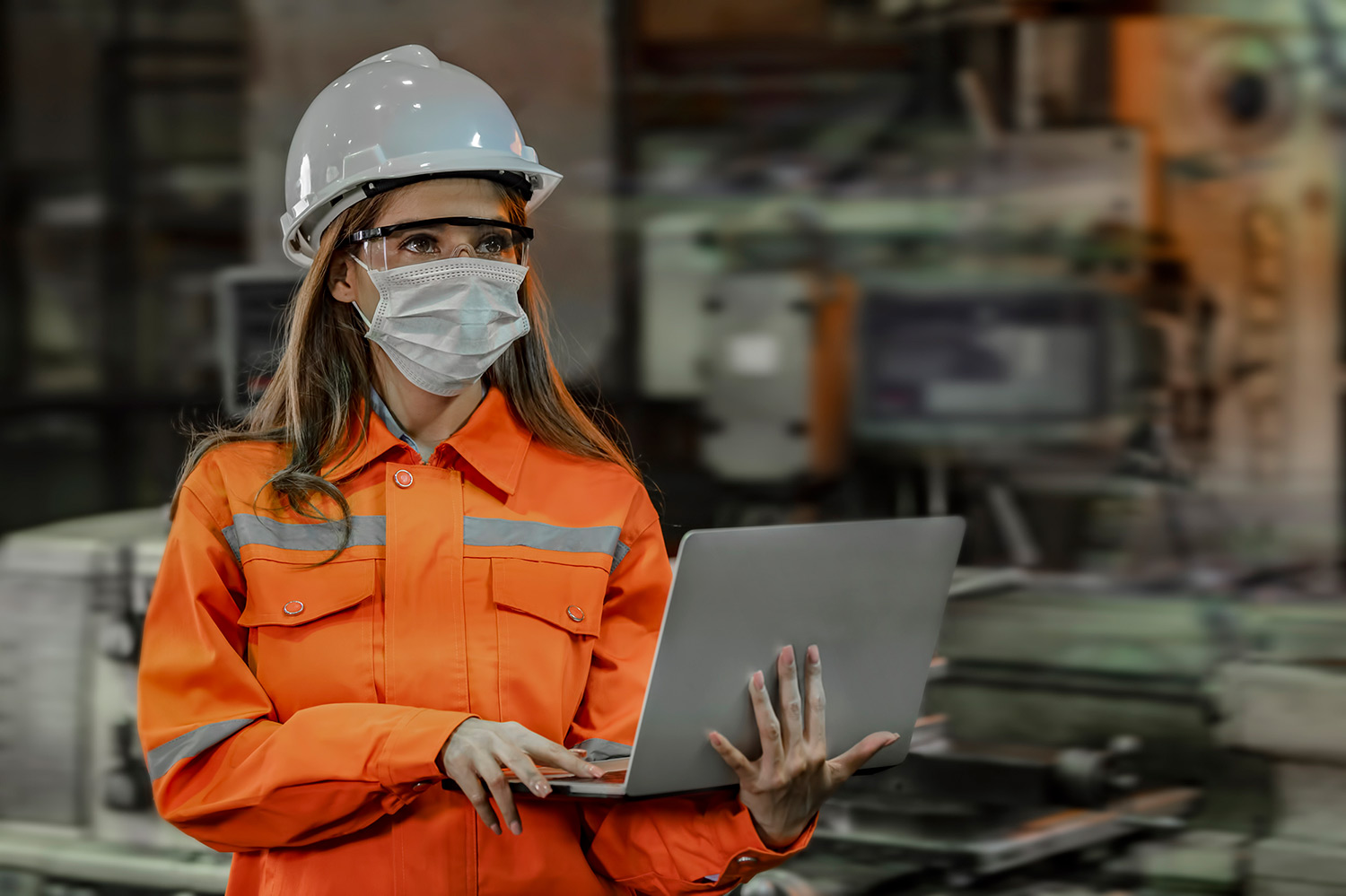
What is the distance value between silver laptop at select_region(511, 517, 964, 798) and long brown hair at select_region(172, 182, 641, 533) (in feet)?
1.00

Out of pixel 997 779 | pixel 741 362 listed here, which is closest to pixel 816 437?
pixel 741 362

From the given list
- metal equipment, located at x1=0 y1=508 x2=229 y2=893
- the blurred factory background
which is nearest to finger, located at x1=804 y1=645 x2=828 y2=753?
metal equipment, located at x1=0 y1=508 x2=229 y2=893

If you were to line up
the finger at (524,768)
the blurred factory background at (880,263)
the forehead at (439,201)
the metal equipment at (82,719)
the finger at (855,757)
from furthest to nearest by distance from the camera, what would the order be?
the blurred factory background at (880,263)
the metal equipment at (82,719)
the forehead at (439,201)
the finger at (855,757)
the finger at (524,768)

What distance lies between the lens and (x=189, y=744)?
1.11 metres

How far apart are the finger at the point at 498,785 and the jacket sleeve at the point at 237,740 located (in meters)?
0.04

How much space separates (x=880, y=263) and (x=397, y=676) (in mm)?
4333

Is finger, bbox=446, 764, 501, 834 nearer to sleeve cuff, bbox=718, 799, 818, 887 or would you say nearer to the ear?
sleeve cuff, bbox=718, 799, 818, 887

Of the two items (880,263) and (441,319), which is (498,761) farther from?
(880,263)

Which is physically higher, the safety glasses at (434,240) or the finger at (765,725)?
the safety glasses at (434,240)

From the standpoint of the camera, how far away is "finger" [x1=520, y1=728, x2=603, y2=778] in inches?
42.1

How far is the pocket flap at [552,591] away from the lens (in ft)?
3.95

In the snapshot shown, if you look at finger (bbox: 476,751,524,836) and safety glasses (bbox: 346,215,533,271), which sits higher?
safety glasses (bbox: 346,215,533,271)

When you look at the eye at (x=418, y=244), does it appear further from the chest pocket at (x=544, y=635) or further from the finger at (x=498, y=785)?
the finger at (x=498, y=785)

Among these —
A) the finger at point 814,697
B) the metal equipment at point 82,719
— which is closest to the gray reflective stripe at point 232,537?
the finger at point 814,697
